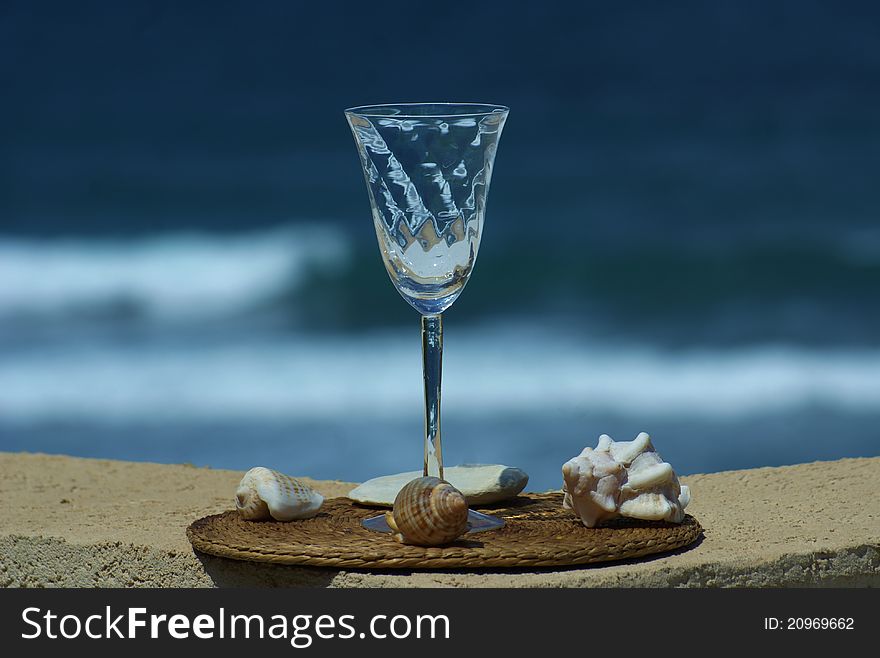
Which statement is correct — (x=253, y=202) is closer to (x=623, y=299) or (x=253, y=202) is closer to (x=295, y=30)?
(x=295, y=30)

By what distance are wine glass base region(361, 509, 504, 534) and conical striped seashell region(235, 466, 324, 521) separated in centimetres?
10

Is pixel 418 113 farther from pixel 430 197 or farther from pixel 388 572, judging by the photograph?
pixel 388 572

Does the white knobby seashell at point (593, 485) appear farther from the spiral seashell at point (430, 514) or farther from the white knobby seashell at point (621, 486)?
the spiral seashell at point (430, 514)

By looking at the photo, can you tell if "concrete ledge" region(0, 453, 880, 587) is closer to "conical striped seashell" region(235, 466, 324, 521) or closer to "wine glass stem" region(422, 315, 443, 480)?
"conical striped seashell" region(235, 466, 324, 521)

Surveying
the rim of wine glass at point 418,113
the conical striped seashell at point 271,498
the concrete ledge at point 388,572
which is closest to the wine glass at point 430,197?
the rim of wine glass at point 418,113

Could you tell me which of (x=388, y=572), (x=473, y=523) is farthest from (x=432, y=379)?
(x=388, y=572)

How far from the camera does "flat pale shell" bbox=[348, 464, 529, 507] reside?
80.0 inches

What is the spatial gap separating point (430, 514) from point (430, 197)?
1.55 feet

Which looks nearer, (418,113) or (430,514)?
(430,514)

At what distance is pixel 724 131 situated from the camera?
5.65 meters

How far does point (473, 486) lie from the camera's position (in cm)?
205

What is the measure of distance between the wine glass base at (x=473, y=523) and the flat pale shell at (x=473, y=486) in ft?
0.35

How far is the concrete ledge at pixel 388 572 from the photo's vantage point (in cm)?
167

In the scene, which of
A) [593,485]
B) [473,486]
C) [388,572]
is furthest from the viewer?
[473,486]
